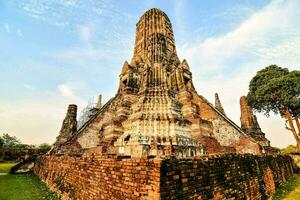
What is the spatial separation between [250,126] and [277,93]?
4.86 metres

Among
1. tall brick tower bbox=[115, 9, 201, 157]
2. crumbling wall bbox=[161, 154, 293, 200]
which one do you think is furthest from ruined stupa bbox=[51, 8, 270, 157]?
crumbling wall bbox=[161, 154, 293, 200]

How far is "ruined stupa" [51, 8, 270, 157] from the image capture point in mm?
8453

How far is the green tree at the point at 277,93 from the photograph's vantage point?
17.8 metres

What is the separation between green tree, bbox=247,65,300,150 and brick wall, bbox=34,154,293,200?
15.5 meters

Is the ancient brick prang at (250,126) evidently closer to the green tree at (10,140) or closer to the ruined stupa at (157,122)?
the ruined stupa at (157,122)

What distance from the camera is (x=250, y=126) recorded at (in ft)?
56.5

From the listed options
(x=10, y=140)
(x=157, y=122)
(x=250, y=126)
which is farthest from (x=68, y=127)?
(x=10, y=140)

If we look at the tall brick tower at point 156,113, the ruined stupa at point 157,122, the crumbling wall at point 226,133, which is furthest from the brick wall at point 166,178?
→ the crumbling wall at point 226,133

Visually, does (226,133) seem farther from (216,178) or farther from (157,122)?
(216,178)

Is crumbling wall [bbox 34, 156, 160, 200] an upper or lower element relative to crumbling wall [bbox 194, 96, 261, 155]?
lower

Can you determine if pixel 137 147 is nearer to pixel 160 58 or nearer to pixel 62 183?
pixel 62 183

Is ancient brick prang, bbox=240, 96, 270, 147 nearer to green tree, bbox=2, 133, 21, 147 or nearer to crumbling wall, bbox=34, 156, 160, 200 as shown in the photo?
crumbling wall, bbox=34, 156, 160, 200

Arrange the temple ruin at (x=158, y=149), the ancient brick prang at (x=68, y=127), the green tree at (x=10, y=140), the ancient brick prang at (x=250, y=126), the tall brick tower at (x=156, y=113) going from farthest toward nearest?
the green tree at (x=10, y=140), the ancient brick prang at (x=250, y=126), the ancient brick prang at (x=68, y=127), the tall brick tower at (x=156, y=113), the temple ruin at (x=158, y=149)

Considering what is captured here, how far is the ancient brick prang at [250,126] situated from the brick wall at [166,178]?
11841mm
